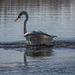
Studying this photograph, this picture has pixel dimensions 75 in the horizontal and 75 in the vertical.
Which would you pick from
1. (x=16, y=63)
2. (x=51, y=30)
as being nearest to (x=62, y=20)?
(x=51, y=30)

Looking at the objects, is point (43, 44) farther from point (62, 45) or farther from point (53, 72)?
point (53, 72)

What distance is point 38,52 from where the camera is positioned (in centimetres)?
1385

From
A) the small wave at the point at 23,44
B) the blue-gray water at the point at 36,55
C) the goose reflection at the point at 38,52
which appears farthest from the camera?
the small wave at the point at 23,44

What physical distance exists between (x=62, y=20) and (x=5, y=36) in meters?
7.33

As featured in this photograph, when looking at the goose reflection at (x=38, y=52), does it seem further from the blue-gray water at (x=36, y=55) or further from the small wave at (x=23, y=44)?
the small wave at (x=23, y=44)

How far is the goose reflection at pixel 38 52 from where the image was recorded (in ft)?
43.5

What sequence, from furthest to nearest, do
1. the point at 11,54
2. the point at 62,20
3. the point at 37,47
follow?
Result: the point at 62,20 → the point at 37,47 → the point at 11,54

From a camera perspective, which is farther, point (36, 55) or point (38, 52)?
point (38, 52)

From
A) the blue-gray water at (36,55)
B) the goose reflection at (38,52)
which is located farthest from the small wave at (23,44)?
the goose reflection at (38,52)

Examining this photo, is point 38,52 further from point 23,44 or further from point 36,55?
point 23,44

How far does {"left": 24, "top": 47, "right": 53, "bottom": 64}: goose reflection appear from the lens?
13273 millimetres

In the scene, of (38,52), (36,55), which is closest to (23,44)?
(38,52)

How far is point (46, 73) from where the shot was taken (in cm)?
1053

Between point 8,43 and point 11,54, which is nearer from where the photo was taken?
point 11,54
